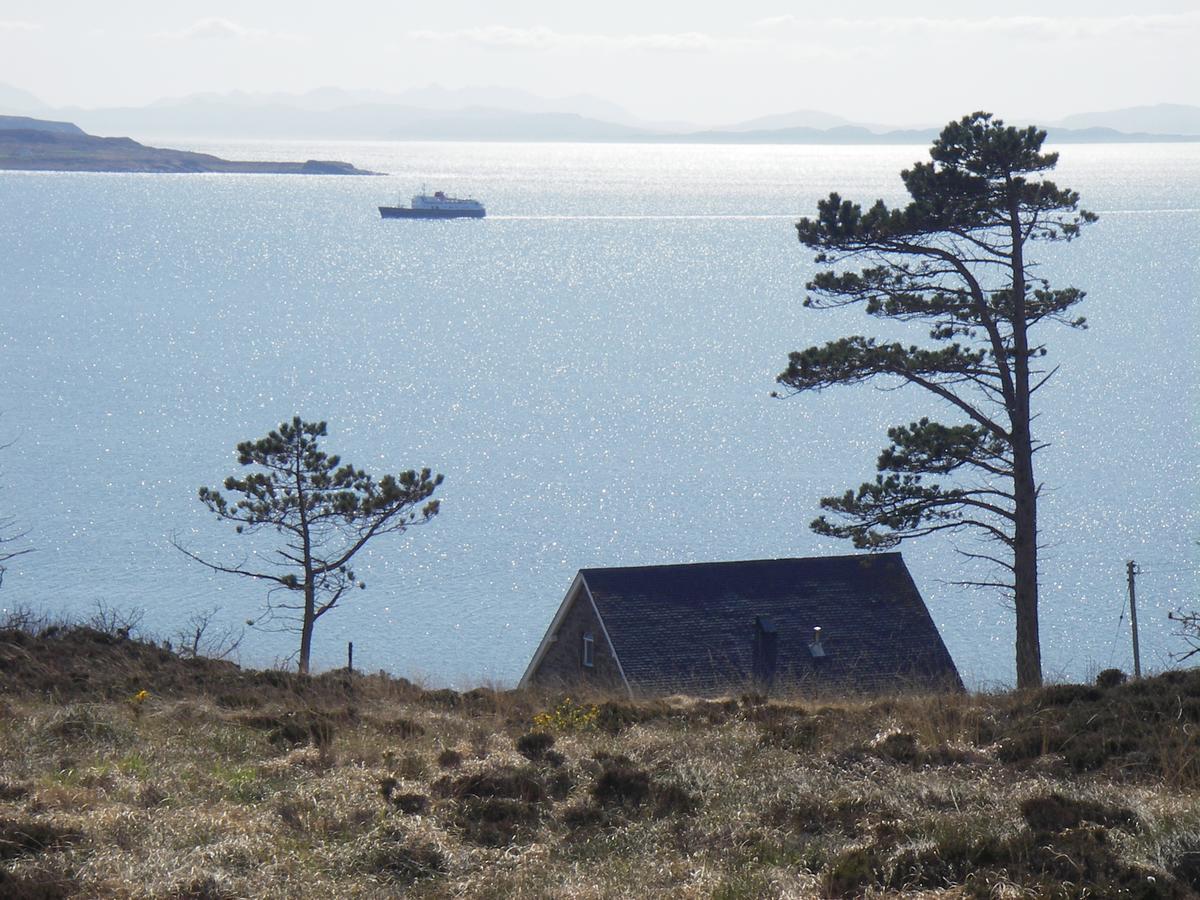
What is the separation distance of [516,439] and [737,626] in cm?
4817

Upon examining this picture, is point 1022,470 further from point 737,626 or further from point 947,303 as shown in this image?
point 737,626

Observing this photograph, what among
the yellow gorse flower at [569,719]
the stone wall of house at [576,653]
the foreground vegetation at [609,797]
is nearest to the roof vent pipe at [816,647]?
the stone wall of house at [576,653]

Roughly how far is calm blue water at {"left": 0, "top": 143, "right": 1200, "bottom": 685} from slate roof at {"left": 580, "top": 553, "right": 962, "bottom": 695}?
4008mm

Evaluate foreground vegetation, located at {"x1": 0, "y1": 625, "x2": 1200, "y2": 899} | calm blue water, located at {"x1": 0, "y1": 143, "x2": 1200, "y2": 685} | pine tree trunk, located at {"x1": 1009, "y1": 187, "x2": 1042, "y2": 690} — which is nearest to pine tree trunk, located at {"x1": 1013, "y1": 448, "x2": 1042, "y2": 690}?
pine tree trunk, located at {"x1": 1009, "y1": 187, "x2": 1042, "y2": 690}

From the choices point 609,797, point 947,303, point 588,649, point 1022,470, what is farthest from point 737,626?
point 609,797

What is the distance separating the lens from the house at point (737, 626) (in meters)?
27.0

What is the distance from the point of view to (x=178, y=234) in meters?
197

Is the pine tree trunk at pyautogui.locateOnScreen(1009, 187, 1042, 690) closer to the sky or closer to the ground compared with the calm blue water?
closer to the sky

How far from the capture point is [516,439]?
76062 millimetres

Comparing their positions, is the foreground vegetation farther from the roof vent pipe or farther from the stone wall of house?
the stone wall of house

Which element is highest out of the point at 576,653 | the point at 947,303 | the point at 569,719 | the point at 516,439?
the point at 947,303

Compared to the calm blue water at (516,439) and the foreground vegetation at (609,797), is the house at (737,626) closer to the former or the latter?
the calm blue water at (516,439)

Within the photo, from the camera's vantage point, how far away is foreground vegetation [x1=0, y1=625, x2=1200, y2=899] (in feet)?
21.7

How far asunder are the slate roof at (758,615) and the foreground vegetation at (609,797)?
617 inches
